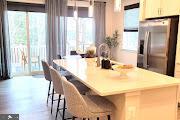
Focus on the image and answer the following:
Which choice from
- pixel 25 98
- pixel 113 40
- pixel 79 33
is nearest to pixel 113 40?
pixel 113 40

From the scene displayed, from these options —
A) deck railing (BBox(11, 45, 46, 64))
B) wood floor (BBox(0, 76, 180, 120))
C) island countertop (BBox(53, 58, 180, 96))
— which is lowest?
wood floor (BBox(0, 76, 180, 120))

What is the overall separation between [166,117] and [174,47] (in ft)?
5.91

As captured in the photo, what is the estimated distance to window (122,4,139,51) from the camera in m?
5.48

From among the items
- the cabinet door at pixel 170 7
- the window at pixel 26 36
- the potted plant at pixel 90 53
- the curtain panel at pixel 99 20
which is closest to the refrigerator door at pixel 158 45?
the cabinet door at pixel 170 7

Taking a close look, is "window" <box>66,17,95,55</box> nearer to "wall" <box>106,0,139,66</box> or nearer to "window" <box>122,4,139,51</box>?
"wall" <box>106,0,139,66</box>

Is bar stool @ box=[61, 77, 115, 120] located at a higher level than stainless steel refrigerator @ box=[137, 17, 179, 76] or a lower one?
lower

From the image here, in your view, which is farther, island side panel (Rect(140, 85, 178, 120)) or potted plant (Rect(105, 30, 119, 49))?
potted plant (Rect(105, 30, 119, 49))

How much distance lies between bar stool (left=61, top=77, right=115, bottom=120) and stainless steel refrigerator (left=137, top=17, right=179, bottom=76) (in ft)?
6.68

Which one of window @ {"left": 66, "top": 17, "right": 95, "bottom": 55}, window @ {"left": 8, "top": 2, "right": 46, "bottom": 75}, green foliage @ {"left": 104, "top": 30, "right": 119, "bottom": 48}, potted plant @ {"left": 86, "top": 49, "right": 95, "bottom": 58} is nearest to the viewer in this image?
potted plant @ {"left": 86, "top": 49, "right": 95, "bottom": 58}

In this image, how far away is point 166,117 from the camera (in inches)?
81.0

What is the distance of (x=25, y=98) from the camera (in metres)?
3.90

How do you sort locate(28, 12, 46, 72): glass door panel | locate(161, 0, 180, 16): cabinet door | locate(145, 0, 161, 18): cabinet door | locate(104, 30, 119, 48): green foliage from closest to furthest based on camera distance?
locate(161, 0, 180, 16): cabinet door → locate(145, 0, 161, 18): cabinet door → locate(28, 12, 46, 72): glass door panel → locate(104, 30, 119, 48): green foliage

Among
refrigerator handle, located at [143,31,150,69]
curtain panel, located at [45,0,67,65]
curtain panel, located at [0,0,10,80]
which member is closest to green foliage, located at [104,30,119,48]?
curtain panel, located at [45,0,67,65]

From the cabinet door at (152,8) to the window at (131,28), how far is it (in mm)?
1337
